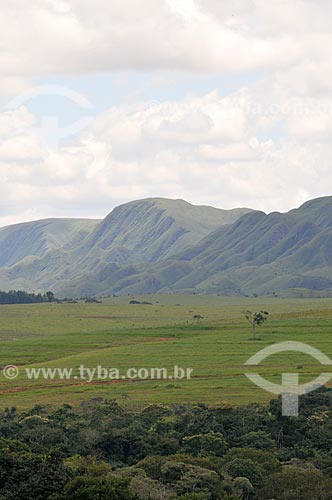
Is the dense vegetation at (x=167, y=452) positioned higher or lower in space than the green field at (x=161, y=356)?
lower

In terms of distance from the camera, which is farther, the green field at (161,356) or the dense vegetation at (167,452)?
the green field at (161,356)

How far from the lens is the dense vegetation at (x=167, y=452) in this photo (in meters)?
47.9

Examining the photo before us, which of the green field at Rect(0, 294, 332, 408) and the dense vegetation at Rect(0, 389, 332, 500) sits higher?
the green field at Rect(0, 294, 332, 408)

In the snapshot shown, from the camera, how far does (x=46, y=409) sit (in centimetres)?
8631

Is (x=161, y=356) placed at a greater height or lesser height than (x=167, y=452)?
greater

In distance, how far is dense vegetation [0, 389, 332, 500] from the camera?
47.9 metres

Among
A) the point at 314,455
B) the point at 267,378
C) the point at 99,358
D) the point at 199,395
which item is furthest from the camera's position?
the point at 99,358

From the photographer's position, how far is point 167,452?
65.9 m

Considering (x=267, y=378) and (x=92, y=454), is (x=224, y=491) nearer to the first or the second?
(x=92, y=454)

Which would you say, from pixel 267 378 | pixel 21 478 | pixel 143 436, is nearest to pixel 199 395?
pixel 267 378

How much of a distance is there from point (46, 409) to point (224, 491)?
1476 inches

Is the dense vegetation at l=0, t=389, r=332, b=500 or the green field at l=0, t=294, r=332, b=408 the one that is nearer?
the dense vegetation at l=0, t=389, r=332, b=500

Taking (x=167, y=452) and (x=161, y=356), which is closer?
(x=167, y=452)

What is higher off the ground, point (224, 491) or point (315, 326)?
point (315, 326)
